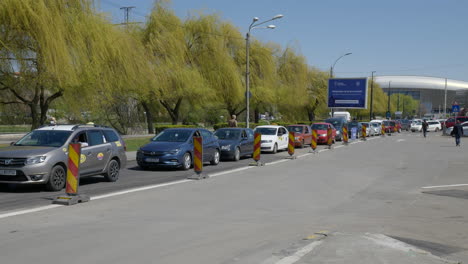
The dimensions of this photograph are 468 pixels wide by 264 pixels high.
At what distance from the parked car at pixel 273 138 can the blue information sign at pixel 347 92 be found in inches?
1123

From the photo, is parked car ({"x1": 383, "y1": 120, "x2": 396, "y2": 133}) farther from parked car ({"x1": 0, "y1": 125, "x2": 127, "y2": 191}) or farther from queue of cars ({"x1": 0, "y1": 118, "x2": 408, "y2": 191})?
parked car ({"x1": 0, "y1": 125, "x2": 127, "y2": 191})

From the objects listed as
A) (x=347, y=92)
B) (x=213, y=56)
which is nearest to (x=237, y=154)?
(x=213, y=56)

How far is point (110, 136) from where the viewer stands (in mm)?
14141

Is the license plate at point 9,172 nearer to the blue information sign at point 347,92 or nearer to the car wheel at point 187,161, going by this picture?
the car wheel at point 187,161

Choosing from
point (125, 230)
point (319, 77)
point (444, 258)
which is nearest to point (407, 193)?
point (444, 258)

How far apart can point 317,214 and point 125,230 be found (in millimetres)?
3585

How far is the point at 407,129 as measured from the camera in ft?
262

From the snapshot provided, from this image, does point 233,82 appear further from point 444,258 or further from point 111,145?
point 444,258

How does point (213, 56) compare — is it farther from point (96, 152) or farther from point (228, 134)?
point (96, 152)

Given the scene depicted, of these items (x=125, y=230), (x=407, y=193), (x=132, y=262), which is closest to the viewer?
(x=132, y=262)

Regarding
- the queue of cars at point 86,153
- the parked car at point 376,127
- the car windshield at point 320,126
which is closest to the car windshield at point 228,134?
the queue of cars at point 86,153

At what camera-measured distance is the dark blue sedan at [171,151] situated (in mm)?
16922

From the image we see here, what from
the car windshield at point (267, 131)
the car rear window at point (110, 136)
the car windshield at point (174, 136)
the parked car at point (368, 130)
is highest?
the car rear window at point (110, 136)

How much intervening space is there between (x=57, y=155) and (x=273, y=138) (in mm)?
16311
